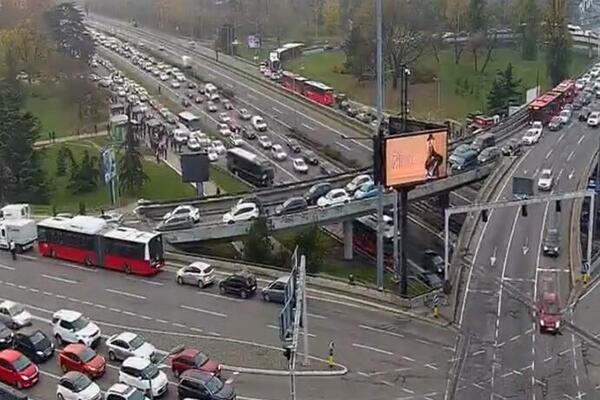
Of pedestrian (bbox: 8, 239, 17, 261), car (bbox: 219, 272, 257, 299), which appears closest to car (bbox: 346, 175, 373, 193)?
car (bbox: 219, 272, 257, 299)

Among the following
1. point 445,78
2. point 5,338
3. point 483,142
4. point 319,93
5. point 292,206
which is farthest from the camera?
point 445,78

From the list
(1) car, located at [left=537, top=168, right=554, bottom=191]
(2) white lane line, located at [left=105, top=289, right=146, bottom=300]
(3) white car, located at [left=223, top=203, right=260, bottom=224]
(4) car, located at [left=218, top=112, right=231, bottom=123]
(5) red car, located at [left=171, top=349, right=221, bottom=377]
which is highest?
(3) white car, located at [left=223, top=203, right=260, bottom=224]

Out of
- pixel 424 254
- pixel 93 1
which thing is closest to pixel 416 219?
pixel 424 254

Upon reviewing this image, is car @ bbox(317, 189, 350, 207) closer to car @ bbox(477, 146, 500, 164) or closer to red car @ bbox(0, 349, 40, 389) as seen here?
car @ bbox(477, 146, 500, 164)

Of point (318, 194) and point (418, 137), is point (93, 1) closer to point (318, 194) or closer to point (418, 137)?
point (318, 194)

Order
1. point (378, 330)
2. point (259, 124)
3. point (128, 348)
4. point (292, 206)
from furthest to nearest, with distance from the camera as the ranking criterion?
1. point (259, 124)
2. point (292, 206)
3. point (378, 330)
4. point (128, 348)

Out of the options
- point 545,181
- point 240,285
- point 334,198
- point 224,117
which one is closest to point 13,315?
point 240,285

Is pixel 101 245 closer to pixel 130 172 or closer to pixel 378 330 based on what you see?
pixel 378 330
